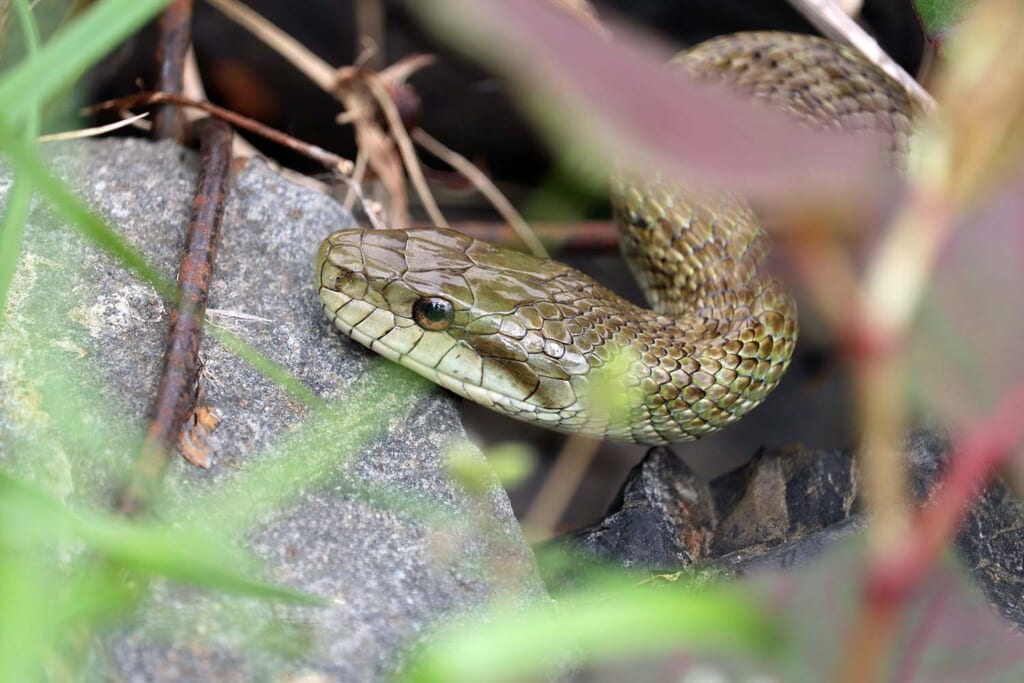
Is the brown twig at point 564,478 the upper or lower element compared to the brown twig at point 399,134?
lower

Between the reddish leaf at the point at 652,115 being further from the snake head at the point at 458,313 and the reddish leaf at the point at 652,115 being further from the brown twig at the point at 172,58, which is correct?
the brown twig at the point at 172,58

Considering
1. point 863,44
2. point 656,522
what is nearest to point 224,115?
point 656,522

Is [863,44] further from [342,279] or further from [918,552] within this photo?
[918,552]

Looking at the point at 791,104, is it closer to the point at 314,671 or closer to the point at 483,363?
the point at 483,363

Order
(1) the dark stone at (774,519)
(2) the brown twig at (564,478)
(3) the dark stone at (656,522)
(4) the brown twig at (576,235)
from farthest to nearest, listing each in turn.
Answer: (4) the brown twig at (576,235) → (2) the brown twig at (564,478) → (3) the dark stone at (656,522) → (1) the dark stone at (774,519)

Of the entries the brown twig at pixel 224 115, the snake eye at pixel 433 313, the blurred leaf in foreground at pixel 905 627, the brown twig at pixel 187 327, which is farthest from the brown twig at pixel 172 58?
the blurred leaf in foreground at pixel 905 627

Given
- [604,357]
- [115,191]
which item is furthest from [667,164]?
[115,191]

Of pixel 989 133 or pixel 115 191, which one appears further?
pixel 115 191

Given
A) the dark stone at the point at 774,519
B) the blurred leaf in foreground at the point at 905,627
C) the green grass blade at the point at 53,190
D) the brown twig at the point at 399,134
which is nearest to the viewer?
the blurred leaf in foreground at the point at 905,627
